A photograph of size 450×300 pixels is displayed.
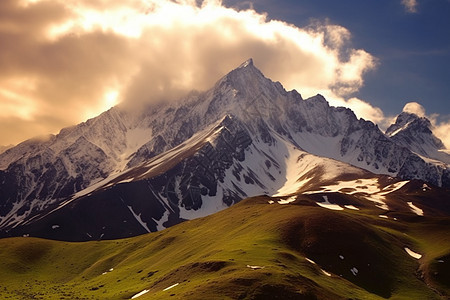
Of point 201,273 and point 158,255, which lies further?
point 158,255

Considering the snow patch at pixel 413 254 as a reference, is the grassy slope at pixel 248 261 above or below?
above

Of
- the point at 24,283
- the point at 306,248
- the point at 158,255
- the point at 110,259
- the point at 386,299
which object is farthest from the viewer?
the point at 110,259

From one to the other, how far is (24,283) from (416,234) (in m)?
112

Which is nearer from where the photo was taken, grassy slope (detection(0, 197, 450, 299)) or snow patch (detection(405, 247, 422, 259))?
grassy slope (detection(0, 197, 450, 299))

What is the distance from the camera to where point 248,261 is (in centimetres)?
9031

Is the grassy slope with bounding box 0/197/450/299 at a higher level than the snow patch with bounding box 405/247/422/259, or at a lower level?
higher

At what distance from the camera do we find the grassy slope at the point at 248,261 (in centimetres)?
8025

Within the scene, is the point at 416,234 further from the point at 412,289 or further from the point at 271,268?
the point at 271,268

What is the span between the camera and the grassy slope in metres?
80.2

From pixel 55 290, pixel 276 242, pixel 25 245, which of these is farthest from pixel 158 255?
pixel 25 245

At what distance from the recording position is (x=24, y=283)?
130875 mm

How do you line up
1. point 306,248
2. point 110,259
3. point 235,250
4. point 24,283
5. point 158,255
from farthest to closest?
point 110,259 < point 158,255 < point 24,283 < point 306,248 < point 235,250

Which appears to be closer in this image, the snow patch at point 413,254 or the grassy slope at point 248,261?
→ the grassy slope at point 248,261

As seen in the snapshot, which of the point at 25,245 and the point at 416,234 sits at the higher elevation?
the point at 25,245
